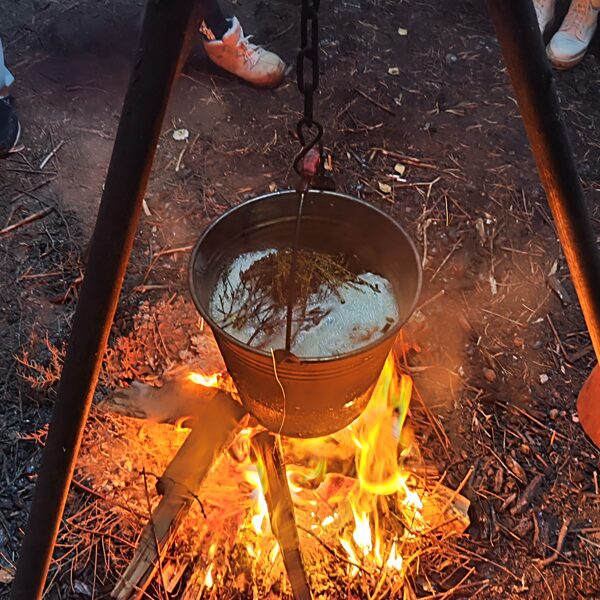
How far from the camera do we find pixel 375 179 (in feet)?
11.5

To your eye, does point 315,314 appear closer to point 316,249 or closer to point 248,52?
point 316,249

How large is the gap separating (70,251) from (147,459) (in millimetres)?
1295

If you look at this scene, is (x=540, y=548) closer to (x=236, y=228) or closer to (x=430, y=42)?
(x=236, y=228)

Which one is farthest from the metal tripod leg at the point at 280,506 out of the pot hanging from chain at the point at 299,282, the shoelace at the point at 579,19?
the shoelace at the point at 579,19

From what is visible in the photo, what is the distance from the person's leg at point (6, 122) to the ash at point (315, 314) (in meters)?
2.33

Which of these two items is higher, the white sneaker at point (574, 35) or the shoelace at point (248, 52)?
the white sneaker at point (574, 35)

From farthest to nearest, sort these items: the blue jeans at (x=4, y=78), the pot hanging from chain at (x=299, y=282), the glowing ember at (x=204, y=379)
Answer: the blue jeans at (x=4, y=78) → the glowing ember at (x=204, y=379) → the pot hanging from chain at (x=299, y=282)

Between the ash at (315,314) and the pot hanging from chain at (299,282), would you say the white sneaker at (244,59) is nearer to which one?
the pot hanging from chain at (299,282)

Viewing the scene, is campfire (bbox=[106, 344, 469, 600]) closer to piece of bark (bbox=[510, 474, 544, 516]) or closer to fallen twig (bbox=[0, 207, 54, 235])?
piece of bark (bbox=[510, 474, 544, 516])

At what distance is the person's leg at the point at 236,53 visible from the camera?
382cm

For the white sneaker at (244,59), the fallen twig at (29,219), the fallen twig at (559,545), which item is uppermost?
the white sneaker at (244,59)

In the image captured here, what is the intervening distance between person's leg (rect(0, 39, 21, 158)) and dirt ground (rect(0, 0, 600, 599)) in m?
0.08

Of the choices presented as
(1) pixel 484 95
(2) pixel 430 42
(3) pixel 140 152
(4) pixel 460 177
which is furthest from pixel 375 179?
(3) pixel 140 152

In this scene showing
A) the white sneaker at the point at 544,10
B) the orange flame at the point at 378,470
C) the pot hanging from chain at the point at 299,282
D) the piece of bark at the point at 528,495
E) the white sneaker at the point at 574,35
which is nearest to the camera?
the pot hanging from chain at the point at 299,282
